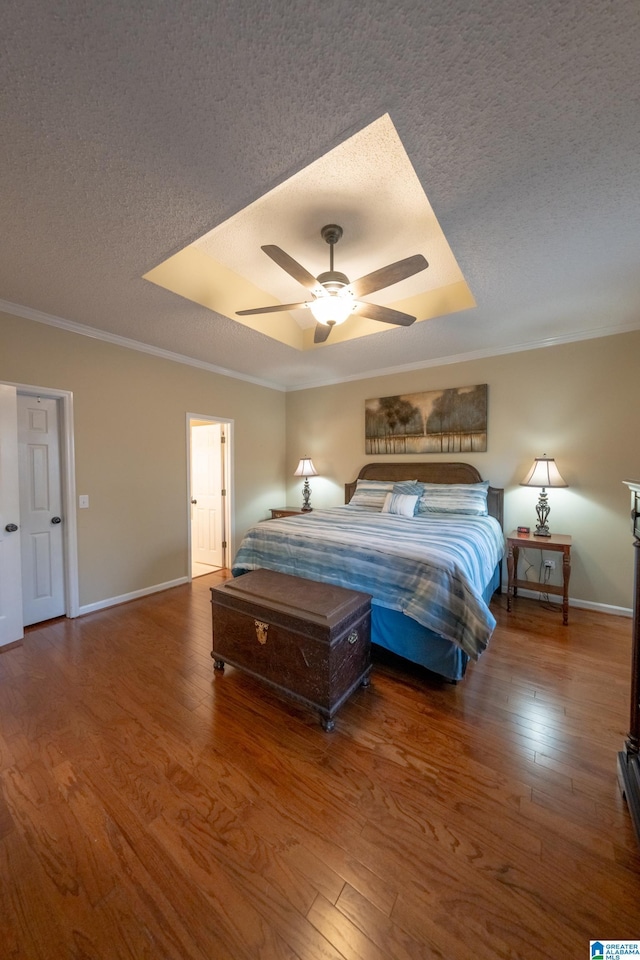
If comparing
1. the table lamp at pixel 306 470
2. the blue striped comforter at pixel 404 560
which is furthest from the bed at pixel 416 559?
the table lamp at pixel 306 470

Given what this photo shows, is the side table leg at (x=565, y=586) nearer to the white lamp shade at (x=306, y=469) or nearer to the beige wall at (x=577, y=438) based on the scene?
the beige wall at (x=577, y=438)

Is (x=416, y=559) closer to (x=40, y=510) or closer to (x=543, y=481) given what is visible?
(x=543, y=481)

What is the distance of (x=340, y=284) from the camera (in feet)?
6.70

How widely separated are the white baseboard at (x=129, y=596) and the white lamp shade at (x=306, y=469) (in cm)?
202

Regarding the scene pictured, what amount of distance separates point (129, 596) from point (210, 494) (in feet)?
5.72

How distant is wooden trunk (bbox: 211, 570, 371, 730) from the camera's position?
1.77 meters

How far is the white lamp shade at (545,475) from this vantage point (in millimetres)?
3174

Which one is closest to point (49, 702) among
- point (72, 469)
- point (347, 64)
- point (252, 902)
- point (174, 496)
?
point (252, 902)

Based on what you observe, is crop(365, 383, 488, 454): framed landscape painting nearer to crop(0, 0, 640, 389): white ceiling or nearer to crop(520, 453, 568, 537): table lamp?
crop(520, 453, 568, 537): table lamp

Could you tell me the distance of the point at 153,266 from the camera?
7.27 ft

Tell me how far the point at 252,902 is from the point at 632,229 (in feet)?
11.2

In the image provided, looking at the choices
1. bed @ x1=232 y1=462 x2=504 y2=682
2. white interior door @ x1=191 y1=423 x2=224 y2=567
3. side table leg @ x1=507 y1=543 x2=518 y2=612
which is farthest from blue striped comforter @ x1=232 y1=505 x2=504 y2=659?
white interior door @ x1=191 y1=423 x2=224 y2=567

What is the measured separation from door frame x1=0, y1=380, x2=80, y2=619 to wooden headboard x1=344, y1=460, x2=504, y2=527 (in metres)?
3.12

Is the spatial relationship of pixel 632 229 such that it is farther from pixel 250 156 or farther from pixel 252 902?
pixel 252 902
